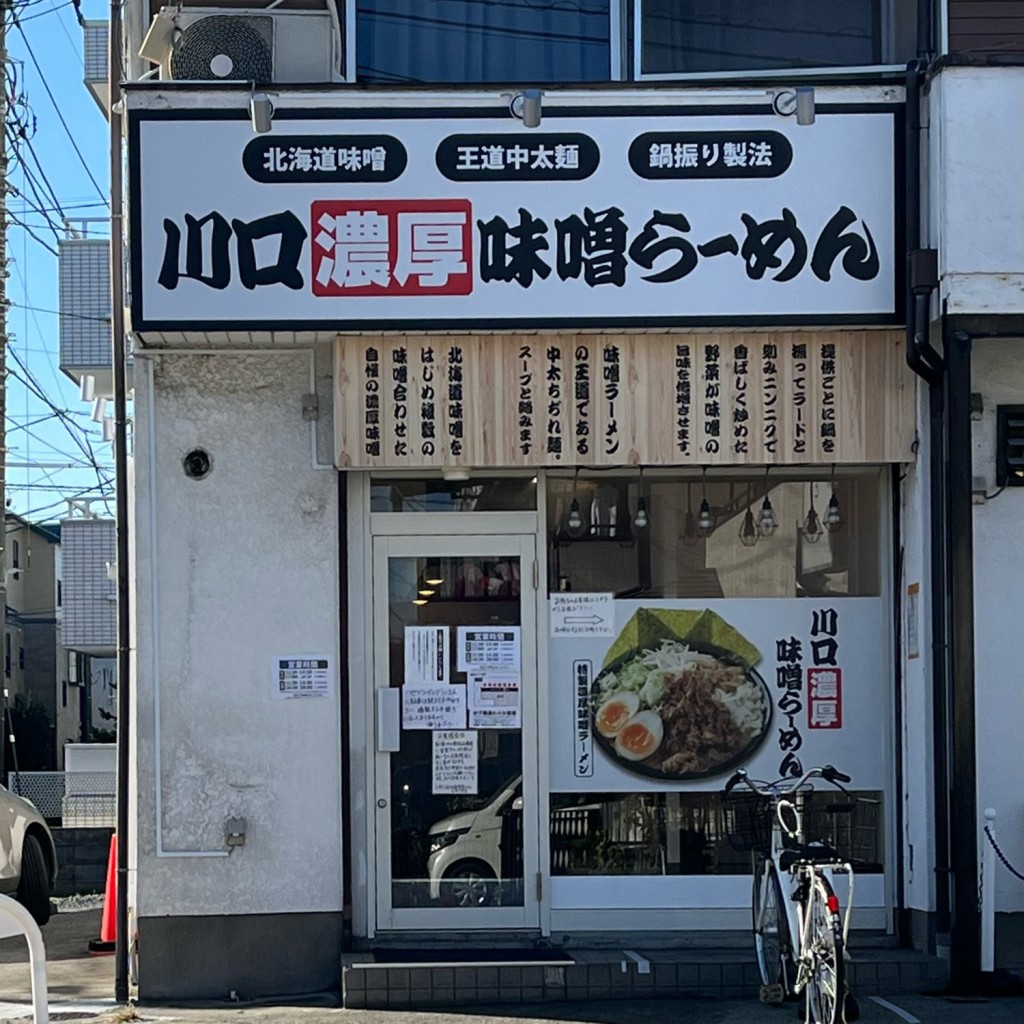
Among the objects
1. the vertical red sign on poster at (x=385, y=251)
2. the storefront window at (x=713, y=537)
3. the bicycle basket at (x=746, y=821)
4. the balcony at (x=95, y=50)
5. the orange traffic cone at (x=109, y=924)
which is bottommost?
the orange traffic cone at (x=109, y=924)

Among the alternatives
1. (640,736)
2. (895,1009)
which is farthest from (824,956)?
(640,736)

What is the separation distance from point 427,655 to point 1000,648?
3.55 meters

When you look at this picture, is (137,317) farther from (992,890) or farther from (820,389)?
(992,890)

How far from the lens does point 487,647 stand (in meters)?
10.6

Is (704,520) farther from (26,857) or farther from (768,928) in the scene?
(26,857)

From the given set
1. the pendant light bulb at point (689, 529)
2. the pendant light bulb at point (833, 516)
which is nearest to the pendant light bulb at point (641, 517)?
the pendant light bulb at point (689, 529)

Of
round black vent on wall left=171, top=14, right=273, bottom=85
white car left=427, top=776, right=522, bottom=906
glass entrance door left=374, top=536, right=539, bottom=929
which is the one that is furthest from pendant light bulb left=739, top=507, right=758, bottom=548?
round black vent on wall left=171, top=14, right=273, bottom=85

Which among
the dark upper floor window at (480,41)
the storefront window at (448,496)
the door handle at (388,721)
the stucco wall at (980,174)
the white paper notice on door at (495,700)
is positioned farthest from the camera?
the dark upper floor window at (480,41)

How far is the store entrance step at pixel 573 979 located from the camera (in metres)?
9.52

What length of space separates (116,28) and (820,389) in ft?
16.5

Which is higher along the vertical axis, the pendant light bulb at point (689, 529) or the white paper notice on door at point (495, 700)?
the pendant light bulb at point (689, 529)

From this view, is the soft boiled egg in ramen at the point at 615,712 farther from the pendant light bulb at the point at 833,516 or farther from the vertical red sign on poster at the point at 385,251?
the vertical red sign on poster at the point at 385,251

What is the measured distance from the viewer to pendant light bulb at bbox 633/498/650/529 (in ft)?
35.2

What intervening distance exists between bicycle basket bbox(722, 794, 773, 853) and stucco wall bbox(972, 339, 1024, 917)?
138 cm
